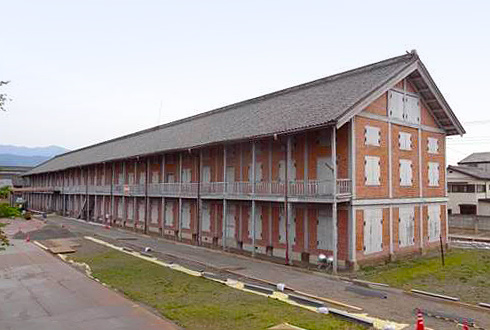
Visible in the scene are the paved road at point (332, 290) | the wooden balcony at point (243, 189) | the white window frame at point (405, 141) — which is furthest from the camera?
the white window frame at point (405, 141)

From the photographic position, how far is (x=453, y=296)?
13672mm

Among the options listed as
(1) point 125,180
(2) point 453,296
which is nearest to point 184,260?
(2) point 453,296

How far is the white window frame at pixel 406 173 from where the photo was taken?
21.7 metres

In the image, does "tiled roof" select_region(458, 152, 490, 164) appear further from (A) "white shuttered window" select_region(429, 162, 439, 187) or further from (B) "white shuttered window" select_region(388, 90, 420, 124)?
(B) "white shuttered window" select_region(388, 90, 420, 124)

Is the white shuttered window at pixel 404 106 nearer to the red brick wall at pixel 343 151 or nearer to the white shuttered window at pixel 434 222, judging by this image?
the red brick wall at pixel 343 151

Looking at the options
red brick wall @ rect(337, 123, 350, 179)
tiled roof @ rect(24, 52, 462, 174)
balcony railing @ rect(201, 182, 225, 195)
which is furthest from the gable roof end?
balcony railing @ rect(201, 182, 225, 195)

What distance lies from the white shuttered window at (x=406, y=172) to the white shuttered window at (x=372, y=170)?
2.41 meters

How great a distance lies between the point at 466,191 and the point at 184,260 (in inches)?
1351

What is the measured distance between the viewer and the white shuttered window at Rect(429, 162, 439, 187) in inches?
955

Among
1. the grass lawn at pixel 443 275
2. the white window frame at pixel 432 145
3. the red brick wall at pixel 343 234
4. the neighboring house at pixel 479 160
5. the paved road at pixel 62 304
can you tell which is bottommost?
the grass lawn at pixel 443 275

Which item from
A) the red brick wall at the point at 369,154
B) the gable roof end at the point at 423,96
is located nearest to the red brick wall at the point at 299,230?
the red brick wall at the point at 369,154

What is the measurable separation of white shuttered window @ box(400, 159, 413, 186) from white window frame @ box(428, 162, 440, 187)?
2.56 meters

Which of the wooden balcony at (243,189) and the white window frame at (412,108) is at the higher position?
the white window frame at (412,108)

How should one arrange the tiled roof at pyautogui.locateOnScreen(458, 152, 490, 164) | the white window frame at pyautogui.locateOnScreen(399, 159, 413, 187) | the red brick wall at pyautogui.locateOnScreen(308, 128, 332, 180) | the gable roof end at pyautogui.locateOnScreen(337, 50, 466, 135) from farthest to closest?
1. the tiled roof at pyautogui.locateOnScreen(458, 152, 490, 164)
2. the white window frame at pyautogui.locateOnScreen(399, 159, 413, 187)
3. the red brick wall at pyautogui.locateOnScreen(308, 128, 332, 180)
4. the gable roof end at pyautogui.locateOnScreen(337, 50, 466, 135)
